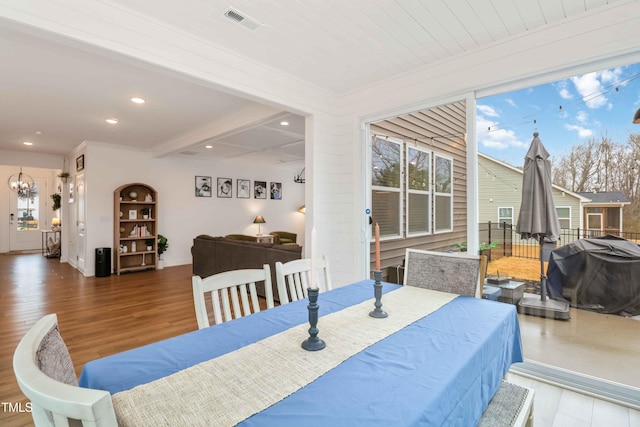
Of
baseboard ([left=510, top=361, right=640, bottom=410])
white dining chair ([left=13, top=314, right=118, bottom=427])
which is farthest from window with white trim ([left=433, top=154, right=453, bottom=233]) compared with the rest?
white dining chair ([left=13, top=314, right=118, bottom=427])

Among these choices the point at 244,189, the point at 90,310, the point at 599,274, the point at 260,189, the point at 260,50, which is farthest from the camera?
the point at 260,189

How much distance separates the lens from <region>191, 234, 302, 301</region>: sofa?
4.48 meters

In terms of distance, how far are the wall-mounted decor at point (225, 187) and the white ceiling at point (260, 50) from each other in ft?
11.4

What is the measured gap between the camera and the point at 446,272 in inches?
81.9

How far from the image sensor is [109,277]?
20.5 feet

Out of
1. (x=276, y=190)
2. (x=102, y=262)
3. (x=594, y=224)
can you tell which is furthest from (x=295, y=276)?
(x=276, y=190)

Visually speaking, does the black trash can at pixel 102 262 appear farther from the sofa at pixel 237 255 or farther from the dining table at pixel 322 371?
the dining table at pixel 322 371

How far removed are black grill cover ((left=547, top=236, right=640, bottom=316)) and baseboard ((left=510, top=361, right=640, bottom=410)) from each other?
50 centimetres

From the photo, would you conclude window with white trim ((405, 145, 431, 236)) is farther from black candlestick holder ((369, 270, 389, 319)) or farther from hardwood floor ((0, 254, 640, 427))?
black candlestick holder ((369, 270, 389, 319))

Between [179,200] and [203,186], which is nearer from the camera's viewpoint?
[179,200]

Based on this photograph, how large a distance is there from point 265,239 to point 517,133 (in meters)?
6.63

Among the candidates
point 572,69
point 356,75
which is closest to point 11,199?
point 356,75

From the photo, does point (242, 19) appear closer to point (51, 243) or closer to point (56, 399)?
point (56, 399)

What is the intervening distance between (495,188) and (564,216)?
550 millimetres
